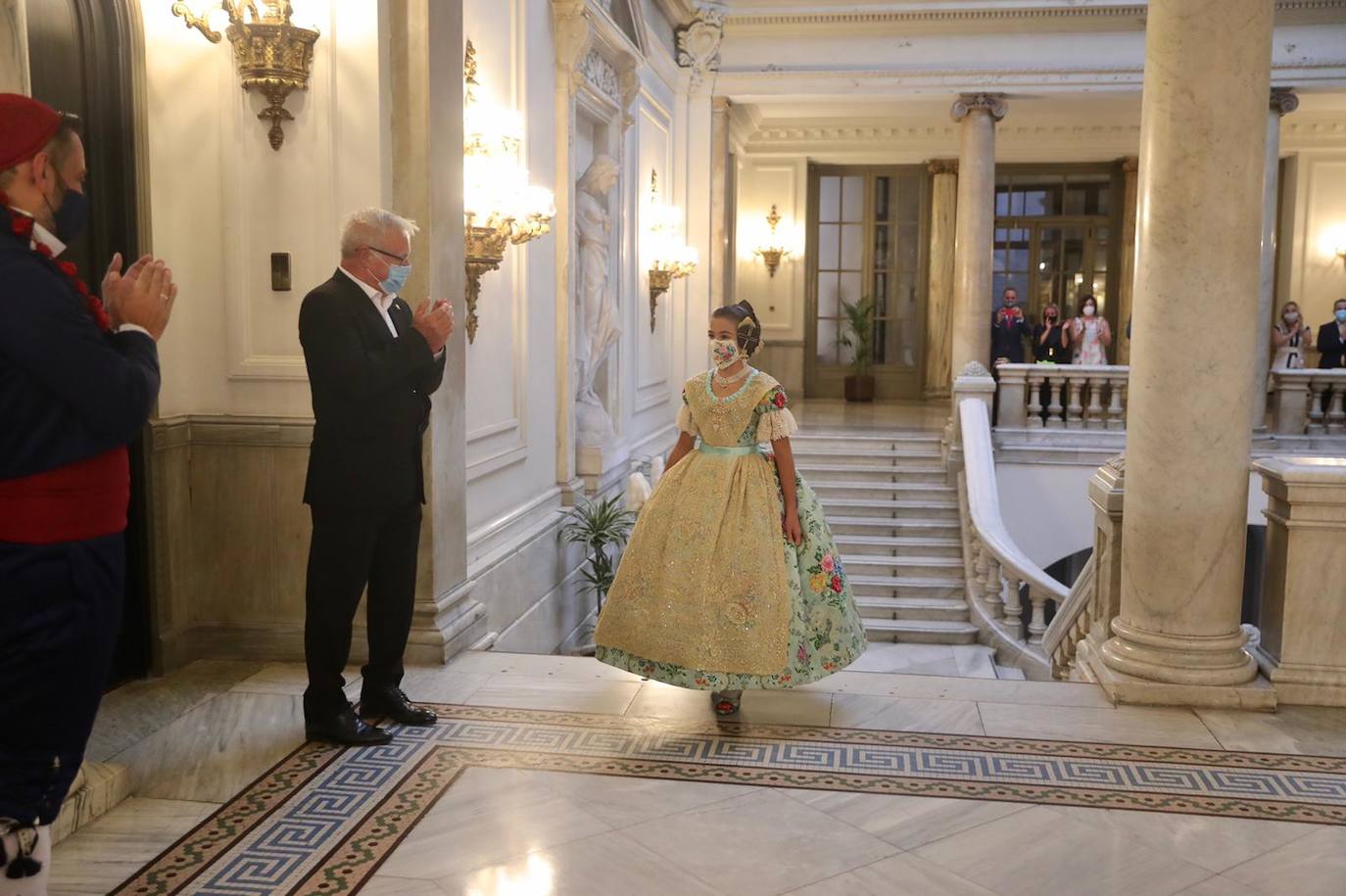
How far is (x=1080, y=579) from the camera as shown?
5.68 meters

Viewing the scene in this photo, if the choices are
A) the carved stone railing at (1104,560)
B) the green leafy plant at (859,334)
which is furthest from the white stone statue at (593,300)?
the green leafy plant at (859,334)

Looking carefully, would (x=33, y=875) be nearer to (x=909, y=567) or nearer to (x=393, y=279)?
(x=393, y=279)

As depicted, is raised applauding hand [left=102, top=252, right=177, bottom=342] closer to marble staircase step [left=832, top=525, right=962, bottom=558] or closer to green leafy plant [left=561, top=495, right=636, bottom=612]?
green leafy plant [left=561, top=495, right=636, bottom=612]

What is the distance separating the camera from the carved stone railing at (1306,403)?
1077 cm

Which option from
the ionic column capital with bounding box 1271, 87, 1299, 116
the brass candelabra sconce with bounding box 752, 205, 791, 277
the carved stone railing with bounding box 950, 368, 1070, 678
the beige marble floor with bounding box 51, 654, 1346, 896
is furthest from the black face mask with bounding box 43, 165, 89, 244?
the brass candelabra sconce with bounding box 752, 205, 791, 277

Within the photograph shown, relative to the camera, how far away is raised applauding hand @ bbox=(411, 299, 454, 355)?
344 centimetres

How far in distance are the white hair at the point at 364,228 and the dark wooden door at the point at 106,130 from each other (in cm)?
105

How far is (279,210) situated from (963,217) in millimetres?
8300

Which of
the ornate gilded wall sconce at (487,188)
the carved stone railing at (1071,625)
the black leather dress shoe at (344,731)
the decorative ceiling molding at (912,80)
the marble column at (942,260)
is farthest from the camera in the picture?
the marble column at (942,260)

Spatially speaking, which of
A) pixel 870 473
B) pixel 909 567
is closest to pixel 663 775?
pixel 909 567

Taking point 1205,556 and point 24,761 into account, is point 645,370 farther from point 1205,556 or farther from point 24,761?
point 24,761

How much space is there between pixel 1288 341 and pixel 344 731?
10843mm

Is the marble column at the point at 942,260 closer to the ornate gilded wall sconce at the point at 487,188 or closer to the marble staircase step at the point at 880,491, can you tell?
the marble staircase step at the point at 880,491

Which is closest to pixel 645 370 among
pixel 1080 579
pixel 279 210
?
pixel 1080 579
